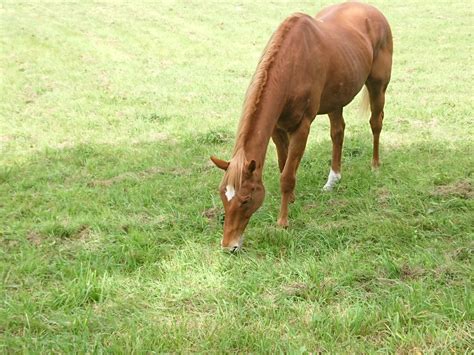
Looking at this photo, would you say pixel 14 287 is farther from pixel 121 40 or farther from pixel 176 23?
pixel 176 23

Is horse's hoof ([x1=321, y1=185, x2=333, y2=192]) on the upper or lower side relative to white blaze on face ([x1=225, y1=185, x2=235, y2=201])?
lower

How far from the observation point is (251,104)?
408cm

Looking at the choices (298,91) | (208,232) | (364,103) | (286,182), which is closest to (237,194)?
(208,232)

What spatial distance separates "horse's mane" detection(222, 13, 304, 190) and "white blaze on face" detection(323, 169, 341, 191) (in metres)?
1.82

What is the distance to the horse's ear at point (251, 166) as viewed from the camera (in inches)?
149

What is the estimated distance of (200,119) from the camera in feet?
27.9

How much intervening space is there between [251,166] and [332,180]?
2110mm

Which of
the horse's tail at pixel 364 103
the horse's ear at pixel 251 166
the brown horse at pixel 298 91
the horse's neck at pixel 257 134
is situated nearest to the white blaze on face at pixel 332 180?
the brown horse at pixel 298 91

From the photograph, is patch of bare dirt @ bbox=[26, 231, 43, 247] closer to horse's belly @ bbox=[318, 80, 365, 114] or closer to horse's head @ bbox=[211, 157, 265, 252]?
horse's head @ bbox=[211, 157, 265, 252]

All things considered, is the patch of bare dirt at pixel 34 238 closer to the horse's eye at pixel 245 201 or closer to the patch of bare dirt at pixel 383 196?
the horse's eye at pixel 245 201

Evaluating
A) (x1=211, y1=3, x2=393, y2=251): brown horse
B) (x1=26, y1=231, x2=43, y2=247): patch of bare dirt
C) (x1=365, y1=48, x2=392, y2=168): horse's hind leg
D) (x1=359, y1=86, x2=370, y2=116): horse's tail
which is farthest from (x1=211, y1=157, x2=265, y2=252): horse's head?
(x1=359, y1=86, x2=370, y2=116): horse's tail

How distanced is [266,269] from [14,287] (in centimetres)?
192

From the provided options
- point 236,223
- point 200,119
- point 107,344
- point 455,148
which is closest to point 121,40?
point 200,119

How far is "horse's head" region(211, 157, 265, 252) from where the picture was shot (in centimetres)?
382
